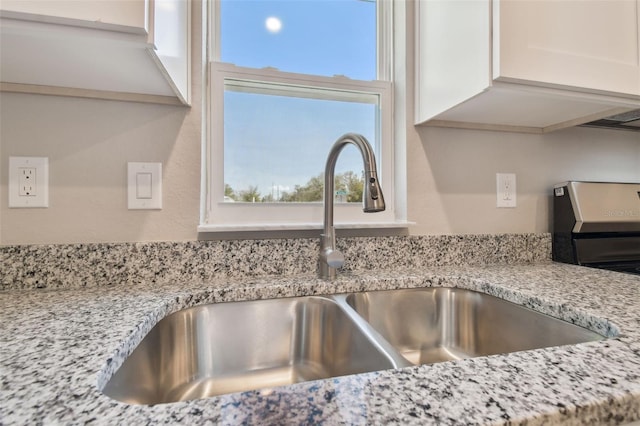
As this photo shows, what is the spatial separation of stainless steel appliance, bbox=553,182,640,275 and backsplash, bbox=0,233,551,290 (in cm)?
10

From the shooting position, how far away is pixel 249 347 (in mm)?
746

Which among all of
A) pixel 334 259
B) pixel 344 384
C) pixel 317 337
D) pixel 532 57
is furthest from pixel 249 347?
pixel 532 57

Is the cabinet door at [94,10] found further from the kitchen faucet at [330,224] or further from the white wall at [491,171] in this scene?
the white wall at [491,171]

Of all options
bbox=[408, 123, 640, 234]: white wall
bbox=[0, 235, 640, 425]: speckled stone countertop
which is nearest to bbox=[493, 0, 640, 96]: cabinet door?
bbox=[408, 123, 640, 234]: white wall

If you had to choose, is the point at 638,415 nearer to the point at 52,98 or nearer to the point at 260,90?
the point at 260,90

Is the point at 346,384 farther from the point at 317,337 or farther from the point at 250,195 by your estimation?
the point at 250,195

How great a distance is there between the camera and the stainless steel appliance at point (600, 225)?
106 cm

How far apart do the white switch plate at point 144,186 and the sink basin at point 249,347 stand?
35 centimetres

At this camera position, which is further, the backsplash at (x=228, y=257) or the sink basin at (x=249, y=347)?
the backsplash at (x=228, y=257)

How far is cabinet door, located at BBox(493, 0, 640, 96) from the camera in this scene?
747mm

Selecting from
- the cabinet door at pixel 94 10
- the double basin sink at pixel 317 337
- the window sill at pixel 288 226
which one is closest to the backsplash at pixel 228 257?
the window sill at pixel 288 226

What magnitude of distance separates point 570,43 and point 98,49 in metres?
1.17

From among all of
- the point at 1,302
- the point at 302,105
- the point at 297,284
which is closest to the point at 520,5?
the point at 302,105

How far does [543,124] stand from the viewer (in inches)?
44.4
